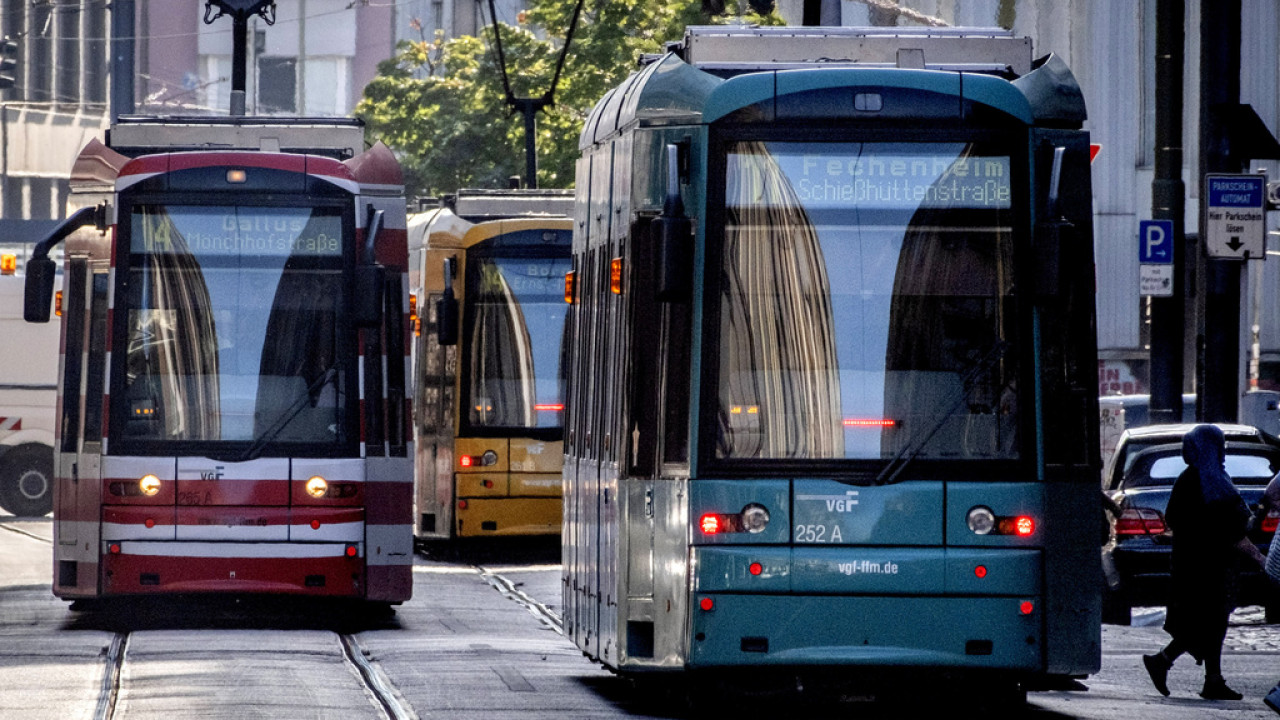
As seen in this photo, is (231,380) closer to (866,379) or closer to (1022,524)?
(866,379)

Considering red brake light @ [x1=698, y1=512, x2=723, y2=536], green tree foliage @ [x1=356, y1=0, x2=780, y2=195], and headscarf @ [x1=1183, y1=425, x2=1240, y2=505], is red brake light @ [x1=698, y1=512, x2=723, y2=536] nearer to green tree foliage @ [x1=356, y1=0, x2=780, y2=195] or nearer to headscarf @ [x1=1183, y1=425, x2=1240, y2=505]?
headscarf @ [x1=1183, y1=425, x2=1240, y2=505]

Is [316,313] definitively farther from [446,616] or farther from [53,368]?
[53,368]

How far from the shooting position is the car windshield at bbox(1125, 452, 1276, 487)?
1777cm

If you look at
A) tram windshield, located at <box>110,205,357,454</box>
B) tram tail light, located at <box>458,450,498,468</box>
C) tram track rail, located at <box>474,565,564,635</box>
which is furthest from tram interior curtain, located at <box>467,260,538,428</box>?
tram windshield, located at <box>110,205,357,454</box>

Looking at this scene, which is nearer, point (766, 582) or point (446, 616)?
point (766, 582)

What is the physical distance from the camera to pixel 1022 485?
10406 millimetres

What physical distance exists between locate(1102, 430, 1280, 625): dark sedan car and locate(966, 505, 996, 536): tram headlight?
7635 millimetres

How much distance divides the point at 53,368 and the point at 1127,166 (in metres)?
21.9

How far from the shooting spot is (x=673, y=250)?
10.2 meters

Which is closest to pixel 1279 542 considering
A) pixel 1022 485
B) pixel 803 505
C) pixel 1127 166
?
pixel 1022 485

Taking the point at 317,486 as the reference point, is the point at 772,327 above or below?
above

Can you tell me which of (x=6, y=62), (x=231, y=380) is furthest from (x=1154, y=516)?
(x=6, y=62)

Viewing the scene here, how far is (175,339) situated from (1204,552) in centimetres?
660

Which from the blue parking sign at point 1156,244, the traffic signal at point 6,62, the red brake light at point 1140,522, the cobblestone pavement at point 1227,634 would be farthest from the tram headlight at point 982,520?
the traffic signal at point 6,62
